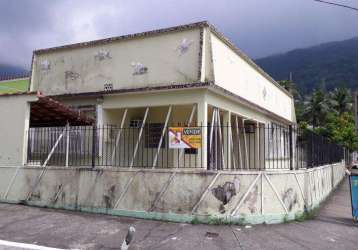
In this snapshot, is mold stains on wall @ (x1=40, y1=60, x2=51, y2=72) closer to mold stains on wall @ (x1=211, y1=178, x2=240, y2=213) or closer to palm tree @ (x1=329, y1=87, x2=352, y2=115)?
mold stains on wall @ (x1=211, y1=178, x2=240, y2=213)

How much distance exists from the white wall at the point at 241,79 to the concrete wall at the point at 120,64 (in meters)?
1.02

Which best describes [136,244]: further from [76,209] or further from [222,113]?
[222,113]

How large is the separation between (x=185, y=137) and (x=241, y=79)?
246 inches

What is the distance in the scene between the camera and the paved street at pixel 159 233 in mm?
7355

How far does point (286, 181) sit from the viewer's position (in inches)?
379

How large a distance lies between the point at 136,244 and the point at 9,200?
6099 millimetres

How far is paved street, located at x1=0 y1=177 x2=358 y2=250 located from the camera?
7.36 meters

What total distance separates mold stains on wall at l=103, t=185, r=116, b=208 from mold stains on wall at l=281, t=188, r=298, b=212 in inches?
171

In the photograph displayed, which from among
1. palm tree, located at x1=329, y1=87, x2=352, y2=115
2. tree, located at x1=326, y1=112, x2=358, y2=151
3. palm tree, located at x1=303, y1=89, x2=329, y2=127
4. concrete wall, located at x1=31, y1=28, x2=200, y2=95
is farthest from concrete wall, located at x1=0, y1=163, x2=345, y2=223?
palm tree, located at x1=329, y1=87, x2=352, y2=115

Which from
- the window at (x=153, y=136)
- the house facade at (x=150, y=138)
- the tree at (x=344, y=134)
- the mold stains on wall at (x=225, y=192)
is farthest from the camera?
the tree at (x=344, y=134)

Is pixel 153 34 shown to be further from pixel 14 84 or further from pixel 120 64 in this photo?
pixel 14 84

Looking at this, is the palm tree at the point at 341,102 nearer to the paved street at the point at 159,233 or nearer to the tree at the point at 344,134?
the tree at the point at 344,134

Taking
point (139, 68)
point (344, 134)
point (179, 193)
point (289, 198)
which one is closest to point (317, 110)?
point (344, 134)

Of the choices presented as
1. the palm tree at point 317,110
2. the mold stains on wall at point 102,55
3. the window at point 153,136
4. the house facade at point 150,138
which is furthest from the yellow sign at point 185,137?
the palm tree at point 317,110
